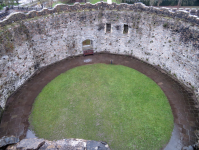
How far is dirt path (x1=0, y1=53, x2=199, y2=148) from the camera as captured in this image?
9.41m

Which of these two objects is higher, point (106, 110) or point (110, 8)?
point (110, 8)

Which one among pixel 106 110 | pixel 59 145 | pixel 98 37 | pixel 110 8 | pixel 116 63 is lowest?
pixel 106 110

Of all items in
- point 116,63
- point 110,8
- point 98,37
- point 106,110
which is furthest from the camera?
point 98,37

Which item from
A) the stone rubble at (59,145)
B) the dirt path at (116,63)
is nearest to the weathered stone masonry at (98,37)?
the dirt path at (116,63)

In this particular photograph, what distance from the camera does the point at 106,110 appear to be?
10.7 m

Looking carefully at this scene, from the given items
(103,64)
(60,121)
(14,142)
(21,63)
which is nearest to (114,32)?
(103,64)

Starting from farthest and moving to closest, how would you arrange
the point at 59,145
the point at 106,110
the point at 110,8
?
the point at 110,8, the point at 106,110, the point at 59,145

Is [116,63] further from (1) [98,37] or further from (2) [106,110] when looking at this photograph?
(2) [106,110]

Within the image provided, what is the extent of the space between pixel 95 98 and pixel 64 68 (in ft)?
16.9

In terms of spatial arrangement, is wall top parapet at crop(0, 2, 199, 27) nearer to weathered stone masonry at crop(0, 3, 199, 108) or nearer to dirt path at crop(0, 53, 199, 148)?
weathered stone masonry at crop(0, 3, 199, 108)

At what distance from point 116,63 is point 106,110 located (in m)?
6.26

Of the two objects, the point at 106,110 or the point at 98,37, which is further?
the point at 98,37

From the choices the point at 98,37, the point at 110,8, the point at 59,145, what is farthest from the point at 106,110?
the point at 110,8

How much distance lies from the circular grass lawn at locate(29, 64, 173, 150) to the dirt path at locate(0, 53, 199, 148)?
1.71 feet
